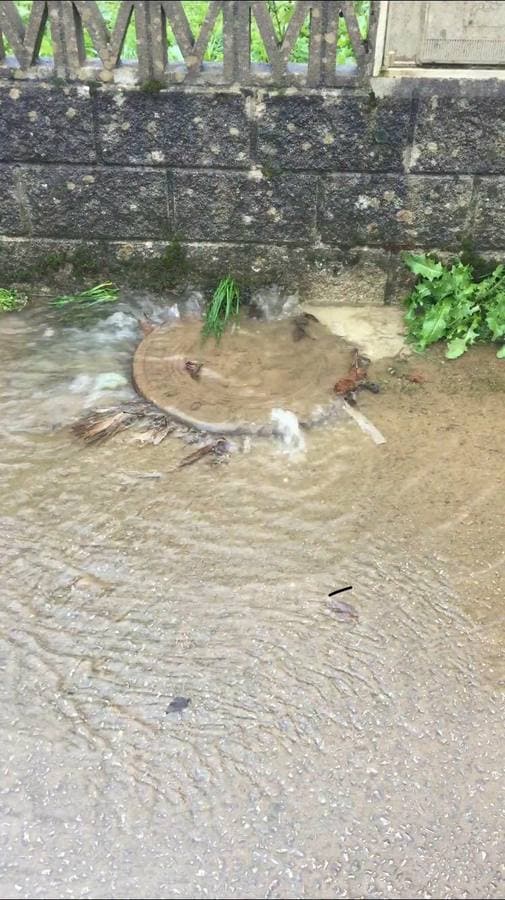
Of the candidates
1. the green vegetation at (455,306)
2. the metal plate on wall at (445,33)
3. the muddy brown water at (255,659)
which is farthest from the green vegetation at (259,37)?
the muddy brown water at (255,659)

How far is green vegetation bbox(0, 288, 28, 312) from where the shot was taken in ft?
14.8

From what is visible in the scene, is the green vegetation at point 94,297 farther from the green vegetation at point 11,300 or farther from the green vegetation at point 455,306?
the green vegetation at point 455,306

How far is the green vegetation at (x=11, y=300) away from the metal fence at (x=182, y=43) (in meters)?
1.16

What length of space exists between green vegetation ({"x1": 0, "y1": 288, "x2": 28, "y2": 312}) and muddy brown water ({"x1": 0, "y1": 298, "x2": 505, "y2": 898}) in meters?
0.82

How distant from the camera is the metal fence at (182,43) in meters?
3.83

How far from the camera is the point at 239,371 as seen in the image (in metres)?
3.99

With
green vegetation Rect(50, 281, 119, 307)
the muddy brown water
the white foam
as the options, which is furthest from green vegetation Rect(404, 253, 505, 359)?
green vegetation Rect(50, 281, 119, 307)

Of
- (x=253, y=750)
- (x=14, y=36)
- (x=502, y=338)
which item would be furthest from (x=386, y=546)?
(x=14, y=36)

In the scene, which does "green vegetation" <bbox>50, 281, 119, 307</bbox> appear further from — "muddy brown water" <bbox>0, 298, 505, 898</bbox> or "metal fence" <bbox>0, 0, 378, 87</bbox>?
"metal fence" <bbox>0, 0, 378, 87</bbox>

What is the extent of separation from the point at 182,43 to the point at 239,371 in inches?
65.3

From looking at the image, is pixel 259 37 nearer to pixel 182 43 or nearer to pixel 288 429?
pixel 182 43

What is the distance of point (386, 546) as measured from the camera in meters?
3.08

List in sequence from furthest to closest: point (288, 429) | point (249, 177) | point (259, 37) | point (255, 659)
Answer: point (259, 37)
point (249, 177)
point (288, 429)
point (255, 659)

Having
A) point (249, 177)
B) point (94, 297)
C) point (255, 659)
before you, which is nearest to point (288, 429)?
point (255, 659)
